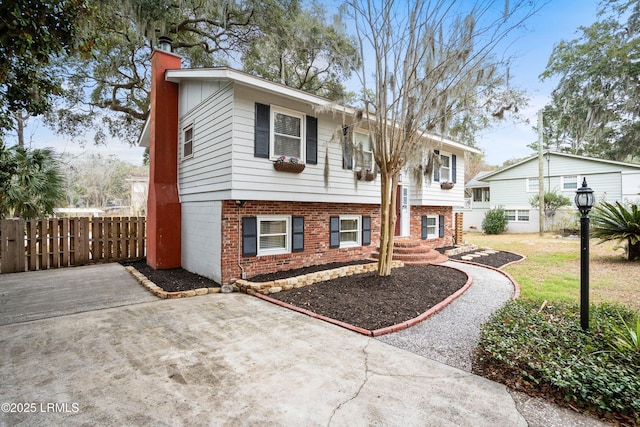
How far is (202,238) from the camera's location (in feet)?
23.7

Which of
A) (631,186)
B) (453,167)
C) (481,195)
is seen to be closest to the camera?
(453,167)

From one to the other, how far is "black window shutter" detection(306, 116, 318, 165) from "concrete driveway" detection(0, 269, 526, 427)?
4.40m

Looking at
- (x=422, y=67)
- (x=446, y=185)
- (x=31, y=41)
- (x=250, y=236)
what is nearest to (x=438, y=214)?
(x=446, y=185)

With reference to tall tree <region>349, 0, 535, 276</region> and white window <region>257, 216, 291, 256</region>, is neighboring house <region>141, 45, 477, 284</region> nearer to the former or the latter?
white window <region>257, 216, 291, 256</region>

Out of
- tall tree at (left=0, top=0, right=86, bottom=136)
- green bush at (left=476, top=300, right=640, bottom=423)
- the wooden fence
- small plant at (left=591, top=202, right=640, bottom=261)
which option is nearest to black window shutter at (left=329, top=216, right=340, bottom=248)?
green bush at (left=476, top=300, right=640, bottom=423)

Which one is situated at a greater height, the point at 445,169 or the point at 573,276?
the point at 445,169

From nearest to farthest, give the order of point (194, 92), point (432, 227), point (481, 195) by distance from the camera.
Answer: point (194, 92) < point (432, 227) < point (481, 195)

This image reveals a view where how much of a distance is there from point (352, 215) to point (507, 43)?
537cm

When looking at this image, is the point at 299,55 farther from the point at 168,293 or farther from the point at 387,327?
the point at 387,327

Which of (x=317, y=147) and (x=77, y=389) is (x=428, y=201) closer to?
(x=317, y=147)

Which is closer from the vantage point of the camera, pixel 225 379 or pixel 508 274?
pixel 225 379

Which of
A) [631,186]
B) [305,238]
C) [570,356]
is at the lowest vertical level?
[570,356]

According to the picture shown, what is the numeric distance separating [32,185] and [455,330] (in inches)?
406

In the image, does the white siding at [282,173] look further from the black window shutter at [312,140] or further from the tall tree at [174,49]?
the tall tree at [174,49]
